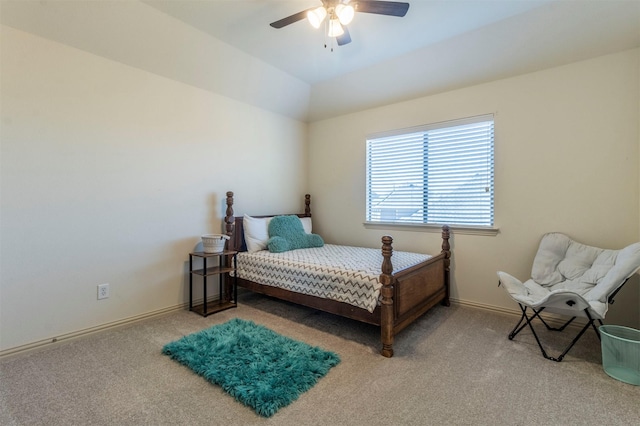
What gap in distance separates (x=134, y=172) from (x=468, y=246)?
3.43m

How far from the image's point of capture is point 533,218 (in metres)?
2.81

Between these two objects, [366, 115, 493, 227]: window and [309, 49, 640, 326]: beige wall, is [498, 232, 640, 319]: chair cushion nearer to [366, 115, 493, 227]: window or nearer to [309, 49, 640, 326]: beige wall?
[309, 49, 640, 326]: beige wall

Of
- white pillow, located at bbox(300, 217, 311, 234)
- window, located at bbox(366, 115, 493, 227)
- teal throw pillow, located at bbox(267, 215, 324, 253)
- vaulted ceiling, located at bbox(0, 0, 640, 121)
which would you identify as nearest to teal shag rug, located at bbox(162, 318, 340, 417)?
teal throw pillow, located at bbox(267, 215, 324, 253)

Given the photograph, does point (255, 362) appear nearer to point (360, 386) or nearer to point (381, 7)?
point (360, 386)

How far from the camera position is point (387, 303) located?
216 centimetres

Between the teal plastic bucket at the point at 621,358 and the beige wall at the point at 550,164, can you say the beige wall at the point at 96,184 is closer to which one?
the beige wall at the point at 550,164

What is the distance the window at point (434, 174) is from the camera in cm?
311

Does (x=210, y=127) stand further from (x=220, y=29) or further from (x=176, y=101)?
(x=220, y=29)

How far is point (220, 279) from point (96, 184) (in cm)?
153

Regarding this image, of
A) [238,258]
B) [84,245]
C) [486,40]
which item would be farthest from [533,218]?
[84,245]

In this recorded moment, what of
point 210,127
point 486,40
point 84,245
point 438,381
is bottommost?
point 438,381

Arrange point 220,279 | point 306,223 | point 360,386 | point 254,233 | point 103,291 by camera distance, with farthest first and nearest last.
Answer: point 306,223 < point 254,233 < point 220,279 < point 103,291 < point 360,386

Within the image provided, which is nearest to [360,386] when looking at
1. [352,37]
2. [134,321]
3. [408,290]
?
[408,290]

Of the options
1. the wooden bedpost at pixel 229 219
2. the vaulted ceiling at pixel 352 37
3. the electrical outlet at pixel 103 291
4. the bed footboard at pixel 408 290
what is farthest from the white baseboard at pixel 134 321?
the vaulted ceiling at pixel 352 37
